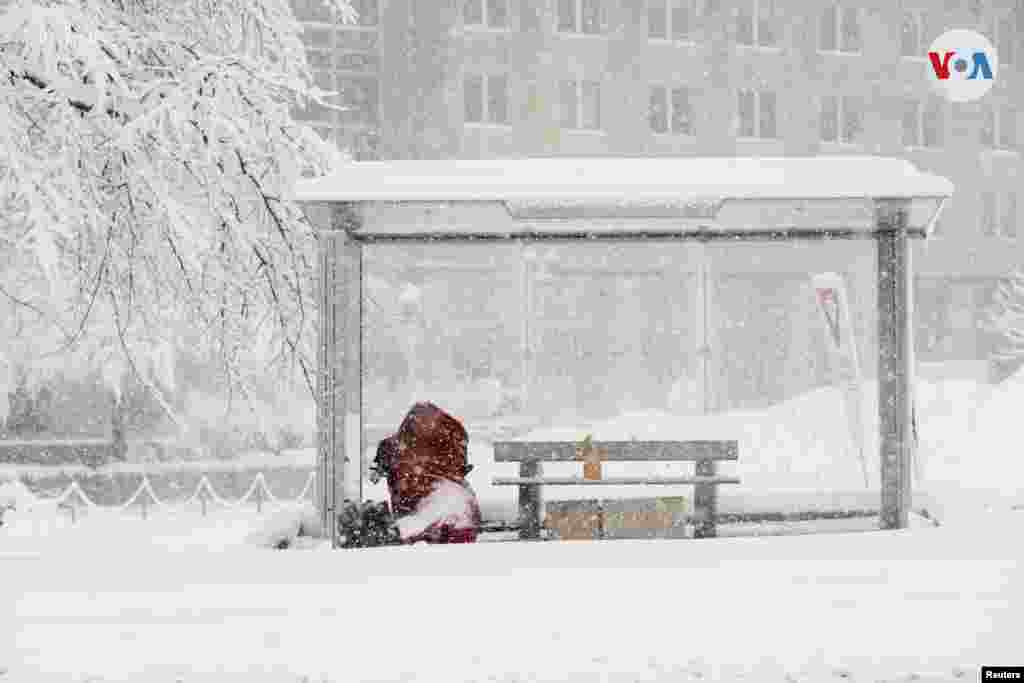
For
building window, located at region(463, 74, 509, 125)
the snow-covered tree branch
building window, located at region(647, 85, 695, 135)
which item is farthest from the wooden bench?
building window, located at region(647, 85, 695, 135)

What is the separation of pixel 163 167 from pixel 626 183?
439 centimetres

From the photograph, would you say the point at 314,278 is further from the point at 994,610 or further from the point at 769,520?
the point at 994,610

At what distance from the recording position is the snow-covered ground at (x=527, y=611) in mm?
6047

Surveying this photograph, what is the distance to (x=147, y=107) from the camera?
9.91 metres

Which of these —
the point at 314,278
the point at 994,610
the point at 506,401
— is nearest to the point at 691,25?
the point at 506,401

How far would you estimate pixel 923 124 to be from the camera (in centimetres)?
4556

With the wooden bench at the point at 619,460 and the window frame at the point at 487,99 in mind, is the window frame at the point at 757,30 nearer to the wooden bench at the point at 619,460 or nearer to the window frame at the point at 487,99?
the window frame at the point at 487,99

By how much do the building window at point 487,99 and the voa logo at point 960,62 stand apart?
14.9 m

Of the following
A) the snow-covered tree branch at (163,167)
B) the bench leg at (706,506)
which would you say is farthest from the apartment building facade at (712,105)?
the bench leg at (706,506)

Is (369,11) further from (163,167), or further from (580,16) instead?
(163,167)

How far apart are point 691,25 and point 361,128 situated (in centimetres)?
1110

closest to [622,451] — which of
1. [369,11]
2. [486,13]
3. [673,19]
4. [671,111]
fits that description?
[486,13]

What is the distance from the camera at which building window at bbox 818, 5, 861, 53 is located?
44.9 meters

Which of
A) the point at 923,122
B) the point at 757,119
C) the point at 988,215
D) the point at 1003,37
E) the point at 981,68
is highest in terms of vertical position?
the point at 1003,37
